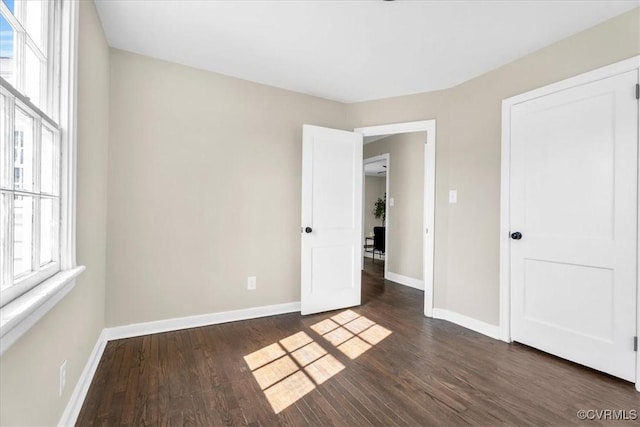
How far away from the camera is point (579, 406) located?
5.69 feet

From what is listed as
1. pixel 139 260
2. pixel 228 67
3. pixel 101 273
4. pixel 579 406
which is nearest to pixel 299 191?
pixel 228 67

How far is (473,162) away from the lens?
2900mm

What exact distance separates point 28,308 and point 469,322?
3196mm

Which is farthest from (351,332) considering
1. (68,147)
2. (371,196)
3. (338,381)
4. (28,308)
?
(371,196)

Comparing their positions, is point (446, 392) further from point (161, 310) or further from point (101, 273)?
point (101, 273)

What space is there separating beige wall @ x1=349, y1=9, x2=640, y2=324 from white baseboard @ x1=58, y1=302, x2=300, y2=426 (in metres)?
1.77

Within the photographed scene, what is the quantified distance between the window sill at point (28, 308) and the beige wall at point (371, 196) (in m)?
7.95

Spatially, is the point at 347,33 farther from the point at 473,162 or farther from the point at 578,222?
the point at 578,222

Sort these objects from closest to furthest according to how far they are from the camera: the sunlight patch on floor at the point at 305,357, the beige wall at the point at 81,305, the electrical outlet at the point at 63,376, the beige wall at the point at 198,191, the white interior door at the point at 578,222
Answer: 1. the beige wall at the point at 81,305
2. the electrical outlet at the point at 63,376
3. the sunlight patch on floor at the point at 305,357
4. the white interior door at the point at 578,222
5. the beige wall at the point at 198,191

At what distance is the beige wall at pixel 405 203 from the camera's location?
4.50 meters

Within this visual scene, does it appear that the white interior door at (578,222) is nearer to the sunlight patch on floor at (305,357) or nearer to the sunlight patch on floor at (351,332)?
the sunlight patch on floor at (351,332)

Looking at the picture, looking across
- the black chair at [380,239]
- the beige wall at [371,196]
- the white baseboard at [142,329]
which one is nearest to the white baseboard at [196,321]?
the white baseboard at [142,329]

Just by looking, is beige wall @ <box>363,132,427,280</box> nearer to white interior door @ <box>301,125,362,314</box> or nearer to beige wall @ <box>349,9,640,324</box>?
beige wall @ <box>349,9,640,324</box>

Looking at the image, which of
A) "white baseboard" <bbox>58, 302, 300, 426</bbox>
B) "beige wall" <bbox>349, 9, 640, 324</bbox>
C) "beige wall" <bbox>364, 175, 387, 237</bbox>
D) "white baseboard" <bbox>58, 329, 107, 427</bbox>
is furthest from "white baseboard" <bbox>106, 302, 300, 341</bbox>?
"beige wall" <bbox>364, 175, 387, 237</bbox>
